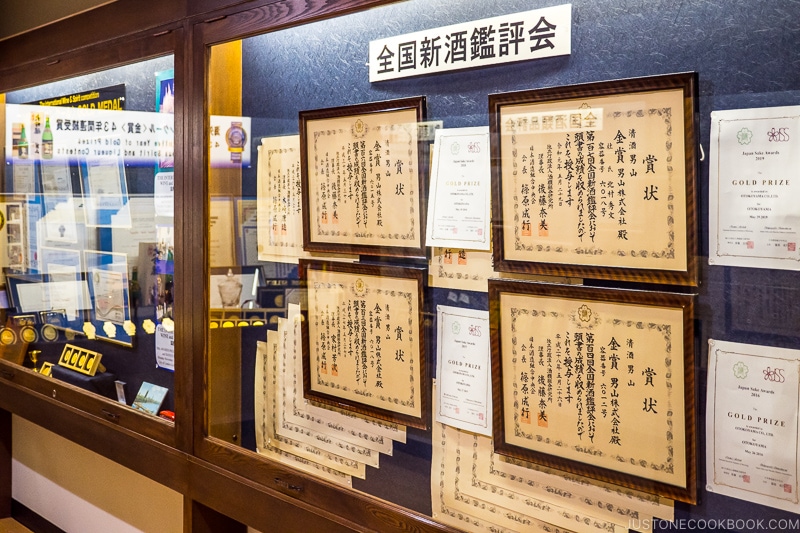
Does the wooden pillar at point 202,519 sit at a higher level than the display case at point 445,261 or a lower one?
lower

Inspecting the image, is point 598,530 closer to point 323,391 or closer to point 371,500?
point 371,500

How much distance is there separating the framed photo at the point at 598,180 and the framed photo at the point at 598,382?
0.05 meters

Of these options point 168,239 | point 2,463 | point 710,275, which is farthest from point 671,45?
point 2,463

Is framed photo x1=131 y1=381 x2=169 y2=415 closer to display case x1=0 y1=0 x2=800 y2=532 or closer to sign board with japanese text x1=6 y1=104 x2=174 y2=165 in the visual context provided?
display case x1=0 y1=0 x2=800 y2=532

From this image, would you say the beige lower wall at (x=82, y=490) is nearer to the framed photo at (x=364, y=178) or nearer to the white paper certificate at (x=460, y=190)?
the framed photo at (x=364, y=178)

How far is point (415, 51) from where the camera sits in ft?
4.96

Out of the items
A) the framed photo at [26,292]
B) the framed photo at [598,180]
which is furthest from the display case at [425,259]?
the framed photo at [26,292]

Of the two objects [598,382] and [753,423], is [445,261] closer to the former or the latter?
[598,382]

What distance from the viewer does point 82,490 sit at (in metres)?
2.87

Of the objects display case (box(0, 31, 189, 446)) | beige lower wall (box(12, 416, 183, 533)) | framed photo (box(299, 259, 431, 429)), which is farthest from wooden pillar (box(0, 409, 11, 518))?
framed photo (box(299, 259, 431, 429))

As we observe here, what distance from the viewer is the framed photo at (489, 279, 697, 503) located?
1157 millimetres

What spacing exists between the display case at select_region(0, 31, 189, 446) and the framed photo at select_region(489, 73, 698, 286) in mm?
1037

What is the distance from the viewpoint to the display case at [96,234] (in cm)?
210

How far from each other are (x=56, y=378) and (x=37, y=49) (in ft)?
3.77
